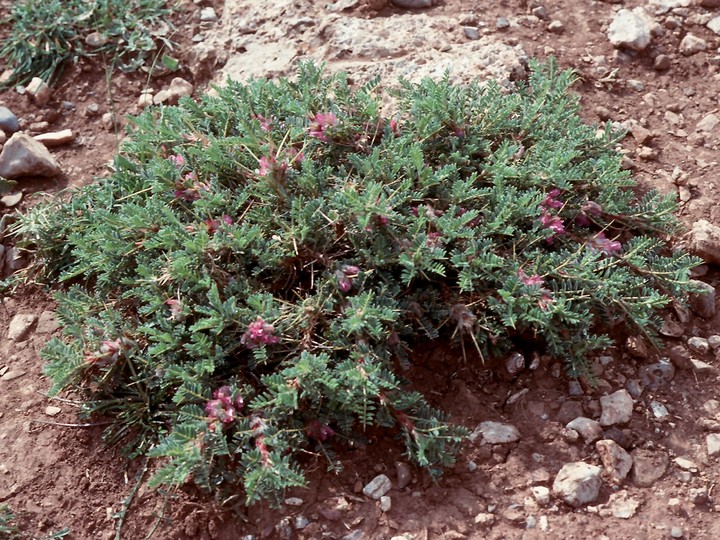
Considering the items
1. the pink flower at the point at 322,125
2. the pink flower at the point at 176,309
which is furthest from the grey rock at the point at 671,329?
the pink flower at the point at 176,309

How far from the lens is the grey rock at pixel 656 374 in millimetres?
3086

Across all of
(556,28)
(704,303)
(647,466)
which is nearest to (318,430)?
(647,466)

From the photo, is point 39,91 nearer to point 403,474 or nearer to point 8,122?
point 8,122

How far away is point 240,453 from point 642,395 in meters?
1.50

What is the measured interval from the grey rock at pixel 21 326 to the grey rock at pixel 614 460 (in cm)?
233

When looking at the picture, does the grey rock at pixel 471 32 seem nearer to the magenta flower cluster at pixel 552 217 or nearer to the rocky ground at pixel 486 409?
the rocky ground at pixel 486 409

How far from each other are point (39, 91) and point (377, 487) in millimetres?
2985

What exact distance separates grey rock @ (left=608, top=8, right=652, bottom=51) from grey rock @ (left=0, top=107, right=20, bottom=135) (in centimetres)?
319

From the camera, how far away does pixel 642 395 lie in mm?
3051

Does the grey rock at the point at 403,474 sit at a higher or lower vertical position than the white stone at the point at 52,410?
lower

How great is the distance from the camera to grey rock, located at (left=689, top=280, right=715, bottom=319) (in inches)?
129

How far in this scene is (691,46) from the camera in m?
4.29

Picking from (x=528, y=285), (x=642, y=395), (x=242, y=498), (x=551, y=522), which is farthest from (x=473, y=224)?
(x=242, y=498)

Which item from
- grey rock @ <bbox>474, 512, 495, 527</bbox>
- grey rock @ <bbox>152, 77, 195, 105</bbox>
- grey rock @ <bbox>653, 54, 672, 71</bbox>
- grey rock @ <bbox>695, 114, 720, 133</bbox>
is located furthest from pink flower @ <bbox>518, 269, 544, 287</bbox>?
grey rock @ <bbox>152, 77, 195, 105</bbox>
